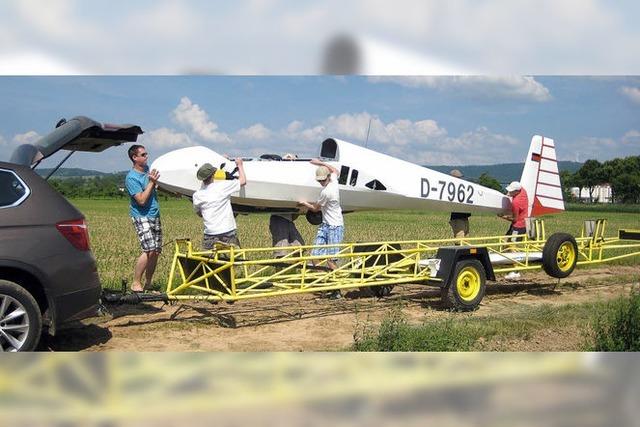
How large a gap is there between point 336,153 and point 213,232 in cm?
218

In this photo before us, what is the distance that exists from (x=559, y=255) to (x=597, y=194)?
33.0ft

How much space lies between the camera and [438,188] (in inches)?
387

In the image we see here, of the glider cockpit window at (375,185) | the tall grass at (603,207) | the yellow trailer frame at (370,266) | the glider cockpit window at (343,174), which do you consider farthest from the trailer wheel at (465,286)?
the tall grass at (603,207)

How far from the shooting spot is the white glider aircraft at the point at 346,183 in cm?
814

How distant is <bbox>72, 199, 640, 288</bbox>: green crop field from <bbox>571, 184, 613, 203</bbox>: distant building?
510 millimetres

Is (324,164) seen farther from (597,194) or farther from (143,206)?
(597,194)

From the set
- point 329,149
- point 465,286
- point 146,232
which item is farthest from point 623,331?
point 146,232

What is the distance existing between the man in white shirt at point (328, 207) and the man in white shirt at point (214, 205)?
1257mm

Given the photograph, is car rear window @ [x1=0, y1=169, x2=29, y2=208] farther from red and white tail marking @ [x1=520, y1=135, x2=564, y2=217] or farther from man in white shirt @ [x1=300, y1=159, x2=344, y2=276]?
red and white tail marking @ [x1=520, y1=135, x2=564, y2=217]

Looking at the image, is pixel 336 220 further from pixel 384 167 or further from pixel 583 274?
pixel 583 274

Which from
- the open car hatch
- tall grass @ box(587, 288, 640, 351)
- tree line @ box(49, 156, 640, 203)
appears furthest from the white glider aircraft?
tree line @ box(49, 156, 640, 203)

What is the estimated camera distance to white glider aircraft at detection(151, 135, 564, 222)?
26.7ft

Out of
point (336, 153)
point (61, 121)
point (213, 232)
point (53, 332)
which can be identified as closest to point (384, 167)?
point (336, 153)

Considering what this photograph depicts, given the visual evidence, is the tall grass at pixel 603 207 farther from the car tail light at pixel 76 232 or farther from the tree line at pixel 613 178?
the car tail light at pixel 76 232
